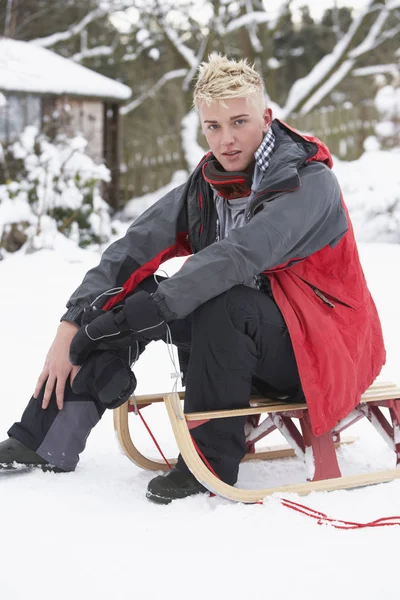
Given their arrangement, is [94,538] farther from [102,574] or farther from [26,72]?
[26,72]

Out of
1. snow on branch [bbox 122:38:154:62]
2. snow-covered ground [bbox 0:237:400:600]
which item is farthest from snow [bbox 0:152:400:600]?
snow on branch [bbox 122:38:154:62]

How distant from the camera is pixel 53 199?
736cm

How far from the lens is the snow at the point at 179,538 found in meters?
1.62

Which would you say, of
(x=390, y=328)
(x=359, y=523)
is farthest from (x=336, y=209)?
(x=390, y=328)

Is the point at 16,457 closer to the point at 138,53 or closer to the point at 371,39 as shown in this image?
the point at 371,39

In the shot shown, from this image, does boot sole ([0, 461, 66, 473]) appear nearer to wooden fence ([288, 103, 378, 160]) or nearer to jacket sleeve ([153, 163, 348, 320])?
jacket sleeve ([153, 163, 348, 320])

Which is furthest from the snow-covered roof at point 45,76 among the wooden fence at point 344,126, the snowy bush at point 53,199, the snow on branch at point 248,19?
Answer: the snow on branch at point 248,19

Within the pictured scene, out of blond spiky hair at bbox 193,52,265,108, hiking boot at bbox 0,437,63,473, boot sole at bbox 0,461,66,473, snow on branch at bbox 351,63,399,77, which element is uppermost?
snow on branch at bbox 351,63,399,77

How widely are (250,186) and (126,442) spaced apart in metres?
0.92

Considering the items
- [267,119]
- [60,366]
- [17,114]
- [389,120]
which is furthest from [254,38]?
[60,366]

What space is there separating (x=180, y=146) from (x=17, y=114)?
12.9 ft

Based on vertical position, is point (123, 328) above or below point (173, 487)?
above

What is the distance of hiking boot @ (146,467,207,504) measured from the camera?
7.04ft

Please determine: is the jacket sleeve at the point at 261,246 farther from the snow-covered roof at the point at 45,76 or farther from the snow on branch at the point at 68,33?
the snow on branch at the point at 68,33
